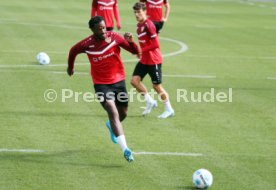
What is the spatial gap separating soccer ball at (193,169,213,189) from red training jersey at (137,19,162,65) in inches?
222

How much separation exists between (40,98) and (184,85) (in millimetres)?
4090

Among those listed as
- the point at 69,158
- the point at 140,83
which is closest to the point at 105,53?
the point at 69,158

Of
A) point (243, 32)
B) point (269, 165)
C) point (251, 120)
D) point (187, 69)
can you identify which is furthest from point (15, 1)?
point (269, 165)

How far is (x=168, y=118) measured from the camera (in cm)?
1620

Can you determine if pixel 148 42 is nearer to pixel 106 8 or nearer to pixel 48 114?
pixel 48 114

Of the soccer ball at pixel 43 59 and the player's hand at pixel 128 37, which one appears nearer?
the player's hand at pixel 128 37

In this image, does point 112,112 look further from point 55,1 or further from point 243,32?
point 55,1

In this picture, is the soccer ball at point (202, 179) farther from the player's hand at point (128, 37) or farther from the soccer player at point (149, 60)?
the soccer player at point (149, 60)

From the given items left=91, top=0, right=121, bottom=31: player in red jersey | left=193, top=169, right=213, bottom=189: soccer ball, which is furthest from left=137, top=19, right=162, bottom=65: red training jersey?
left=91, top=0, right=121, bottom=31: player in red jersey

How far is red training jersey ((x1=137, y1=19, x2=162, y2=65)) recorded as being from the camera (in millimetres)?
16111

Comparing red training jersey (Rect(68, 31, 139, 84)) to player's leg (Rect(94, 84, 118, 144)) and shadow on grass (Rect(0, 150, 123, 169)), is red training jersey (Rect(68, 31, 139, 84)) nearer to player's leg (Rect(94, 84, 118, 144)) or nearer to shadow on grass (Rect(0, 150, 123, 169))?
player's leg (Rect(94, 84, 118, 144))

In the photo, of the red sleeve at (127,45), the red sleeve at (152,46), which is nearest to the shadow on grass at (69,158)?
the red sleeve at (127,45)

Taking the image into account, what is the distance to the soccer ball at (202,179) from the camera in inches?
431

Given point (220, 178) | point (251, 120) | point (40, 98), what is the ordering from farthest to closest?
point (40, 98)
point (251, 120)
point (220, 178)
